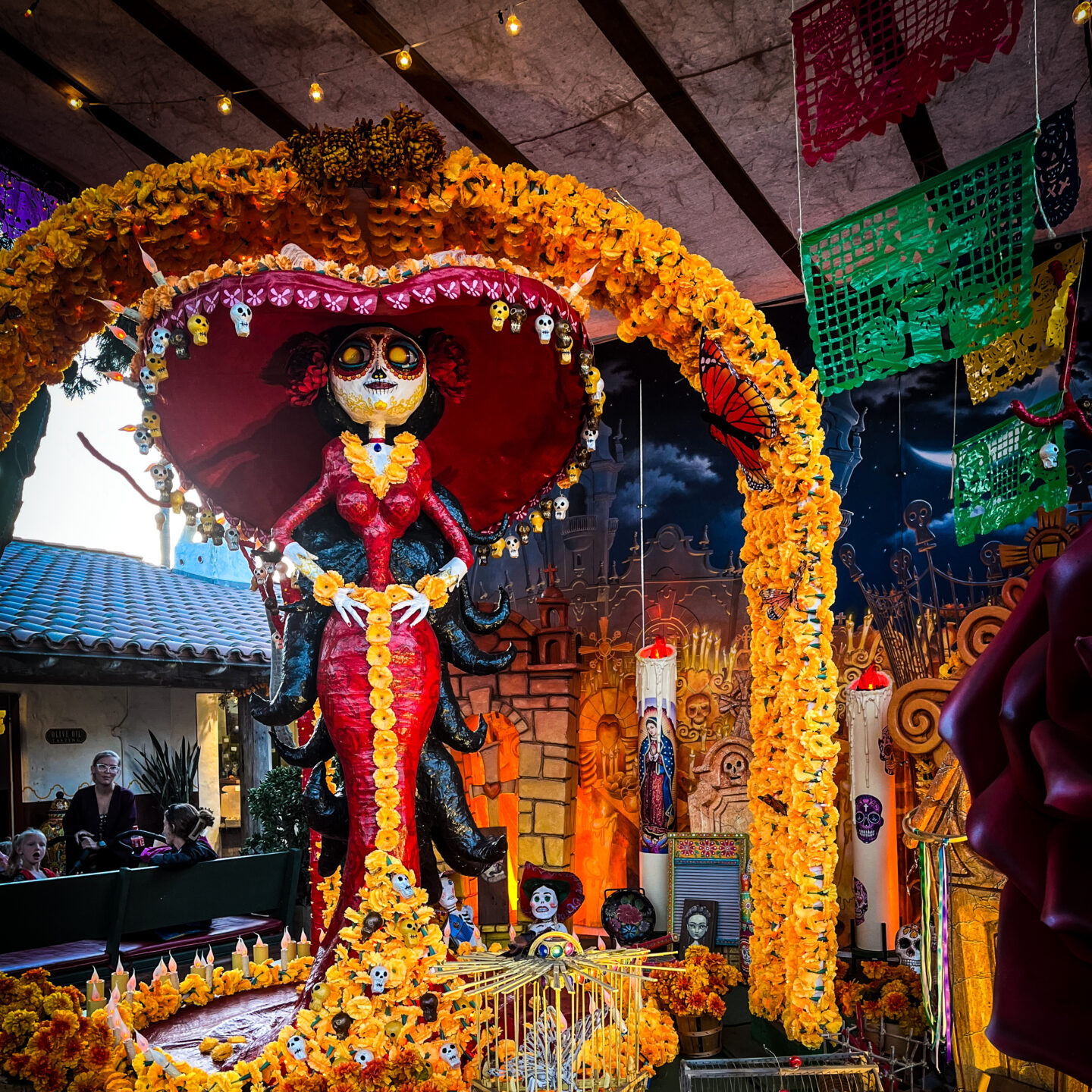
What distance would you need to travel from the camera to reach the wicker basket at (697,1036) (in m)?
4.86

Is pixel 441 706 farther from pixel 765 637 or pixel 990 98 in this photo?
pixel 990 98

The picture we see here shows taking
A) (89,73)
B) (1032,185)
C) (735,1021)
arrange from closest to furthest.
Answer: (1032,185), (89,73), (735,1021)

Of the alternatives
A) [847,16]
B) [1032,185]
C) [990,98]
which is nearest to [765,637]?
[1032,185]

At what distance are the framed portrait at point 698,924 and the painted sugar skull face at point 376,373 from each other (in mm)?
4175

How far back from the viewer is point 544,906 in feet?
14.9

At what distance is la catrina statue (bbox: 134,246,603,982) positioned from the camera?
415 cm

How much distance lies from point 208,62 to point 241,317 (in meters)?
2.23

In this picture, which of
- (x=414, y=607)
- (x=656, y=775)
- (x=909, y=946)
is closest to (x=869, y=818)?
(x=909, y=946)

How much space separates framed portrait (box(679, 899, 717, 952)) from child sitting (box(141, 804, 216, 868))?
3.22 m

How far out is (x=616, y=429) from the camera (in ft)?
28.1

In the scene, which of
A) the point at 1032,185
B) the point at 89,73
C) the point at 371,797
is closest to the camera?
the point at 1032,185

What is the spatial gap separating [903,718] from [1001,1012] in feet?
19.6

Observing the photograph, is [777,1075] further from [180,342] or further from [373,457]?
[180,342]

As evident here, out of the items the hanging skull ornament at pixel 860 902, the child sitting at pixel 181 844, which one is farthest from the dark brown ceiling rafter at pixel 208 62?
the hanging skull ornament at pixel 860 902
